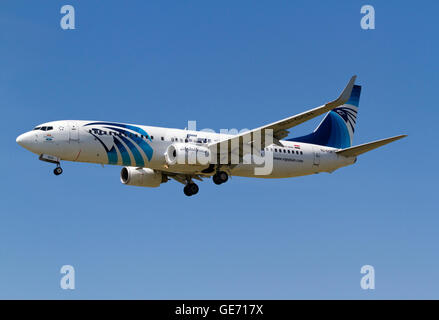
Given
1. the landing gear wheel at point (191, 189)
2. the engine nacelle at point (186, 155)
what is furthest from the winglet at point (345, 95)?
the landing gear wheel at point (191, 189)

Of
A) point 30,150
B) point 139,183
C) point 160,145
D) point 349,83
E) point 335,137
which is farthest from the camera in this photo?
point 335,137

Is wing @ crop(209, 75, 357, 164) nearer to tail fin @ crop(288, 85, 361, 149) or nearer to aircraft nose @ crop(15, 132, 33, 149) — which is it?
tail fin @ crop(288, 85, 361, 149)

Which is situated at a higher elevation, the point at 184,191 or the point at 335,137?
the point at 335,137

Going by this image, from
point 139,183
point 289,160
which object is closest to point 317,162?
point 289,160

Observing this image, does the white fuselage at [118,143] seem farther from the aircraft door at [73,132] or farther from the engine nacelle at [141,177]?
the engine nacelle at [141,177]

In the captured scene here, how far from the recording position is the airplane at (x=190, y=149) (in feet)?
143

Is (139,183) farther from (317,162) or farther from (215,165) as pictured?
(317,162)

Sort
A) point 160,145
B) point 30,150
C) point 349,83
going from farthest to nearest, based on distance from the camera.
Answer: point 160,145 → point 30,150 → point 349,83

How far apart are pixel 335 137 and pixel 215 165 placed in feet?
40.0

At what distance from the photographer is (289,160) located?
51.1m

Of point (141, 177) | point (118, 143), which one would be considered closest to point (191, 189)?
point (141, 177)

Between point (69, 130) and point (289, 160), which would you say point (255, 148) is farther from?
point (69, 130)

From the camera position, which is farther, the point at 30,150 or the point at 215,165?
the point at 215,165

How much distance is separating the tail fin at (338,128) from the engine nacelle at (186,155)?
32.4 feet
